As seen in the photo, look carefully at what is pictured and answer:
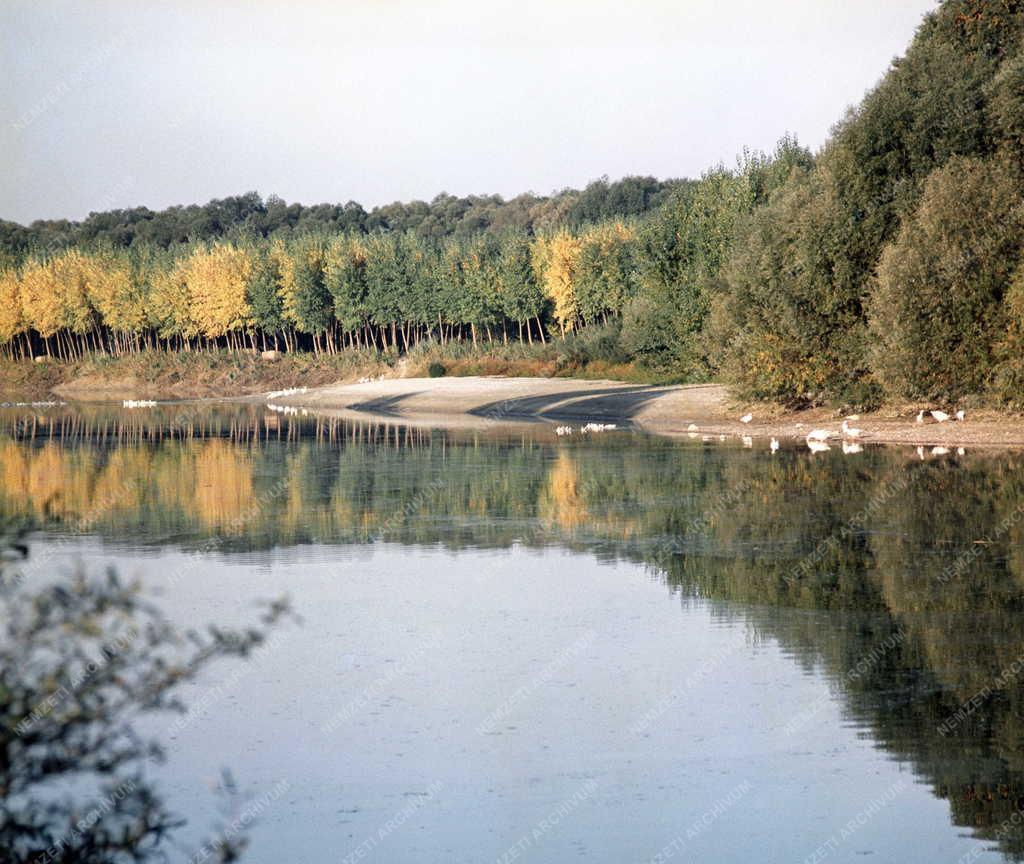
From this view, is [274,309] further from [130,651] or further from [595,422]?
[130,651]

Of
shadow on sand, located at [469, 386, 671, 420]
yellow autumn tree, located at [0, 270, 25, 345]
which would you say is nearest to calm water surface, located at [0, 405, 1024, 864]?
shadow on sand, located at [469, 386, 671, 420]

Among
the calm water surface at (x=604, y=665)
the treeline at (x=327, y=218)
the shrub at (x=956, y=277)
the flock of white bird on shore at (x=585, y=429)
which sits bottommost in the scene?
the flock of white bird on shore at (x=585, y=429)

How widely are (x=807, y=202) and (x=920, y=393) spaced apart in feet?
24.3

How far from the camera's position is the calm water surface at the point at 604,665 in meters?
8.54

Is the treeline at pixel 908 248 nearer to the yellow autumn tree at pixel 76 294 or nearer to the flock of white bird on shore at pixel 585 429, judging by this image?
the flock of white bird on shore at pixel 585 429

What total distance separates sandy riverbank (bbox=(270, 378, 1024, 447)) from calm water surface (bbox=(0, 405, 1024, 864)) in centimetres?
961

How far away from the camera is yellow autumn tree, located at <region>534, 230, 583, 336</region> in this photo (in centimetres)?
8100

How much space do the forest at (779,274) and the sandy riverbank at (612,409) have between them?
955 mm

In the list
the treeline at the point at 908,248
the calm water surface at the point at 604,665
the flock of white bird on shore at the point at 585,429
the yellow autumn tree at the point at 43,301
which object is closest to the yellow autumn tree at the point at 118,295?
the yellow autumn tree at the point at 43,301

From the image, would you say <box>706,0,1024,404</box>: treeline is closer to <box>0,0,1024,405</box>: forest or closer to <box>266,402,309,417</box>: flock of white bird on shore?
<box>0,0,1024,405</box>: forest

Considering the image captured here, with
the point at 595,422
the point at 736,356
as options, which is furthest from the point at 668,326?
the point at 736,356

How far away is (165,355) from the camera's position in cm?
10456

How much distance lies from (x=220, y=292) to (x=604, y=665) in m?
92.7

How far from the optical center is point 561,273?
81500mm
